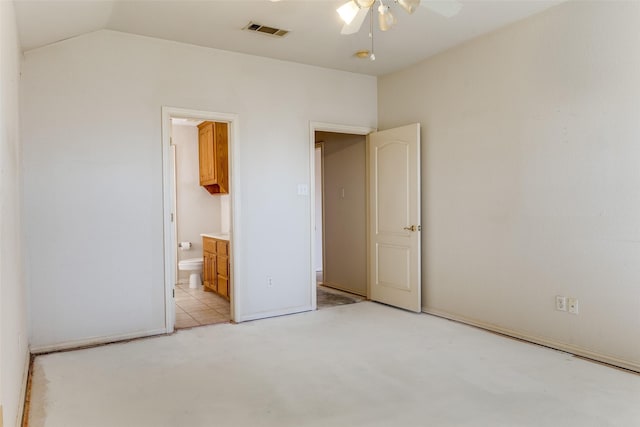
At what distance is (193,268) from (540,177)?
Answer: 4.61 metres

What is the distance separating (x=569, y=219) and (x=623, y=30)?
4.49 ft

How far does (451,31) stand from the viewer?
382 cm

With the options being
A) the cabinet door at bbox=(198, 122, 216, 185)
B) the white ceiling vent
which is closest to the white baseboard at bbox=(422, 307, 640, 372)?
the white ceiling vent

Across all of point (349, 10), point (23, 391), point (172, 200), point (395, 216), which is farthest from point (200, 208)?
point (349, 10)

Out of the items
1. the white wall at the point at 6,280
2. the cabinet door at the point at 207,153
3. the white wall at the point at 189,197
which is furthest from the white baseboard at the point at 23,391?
the white wall at the point at 189,197

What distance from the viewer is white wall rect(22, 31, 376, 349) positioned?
11.4 feet

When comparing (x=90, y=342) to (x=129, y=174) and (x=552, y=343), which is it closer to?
(x=129, y=174)

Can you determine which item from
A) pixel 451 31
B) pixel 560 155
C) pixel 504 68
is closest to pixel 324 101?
pixel 451 31

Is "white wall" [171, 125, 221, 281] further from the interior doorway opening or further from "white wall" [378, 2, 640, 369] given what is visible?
"white wall" [378, 2, 640, 369]

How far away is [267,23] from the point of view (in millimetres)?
3604

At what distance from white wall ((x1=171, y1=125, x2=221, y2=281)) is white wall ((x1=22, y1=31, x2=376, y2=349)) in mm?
2844

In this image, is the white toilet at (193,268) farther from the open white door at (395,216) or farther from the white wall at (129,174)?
the open white door at (395,216)

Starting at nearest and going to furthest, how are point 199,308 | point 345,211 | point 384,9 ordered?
1. point 384,9
2. point 199,308
3. point 345,211

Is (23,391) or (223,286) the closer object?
(23,391)
